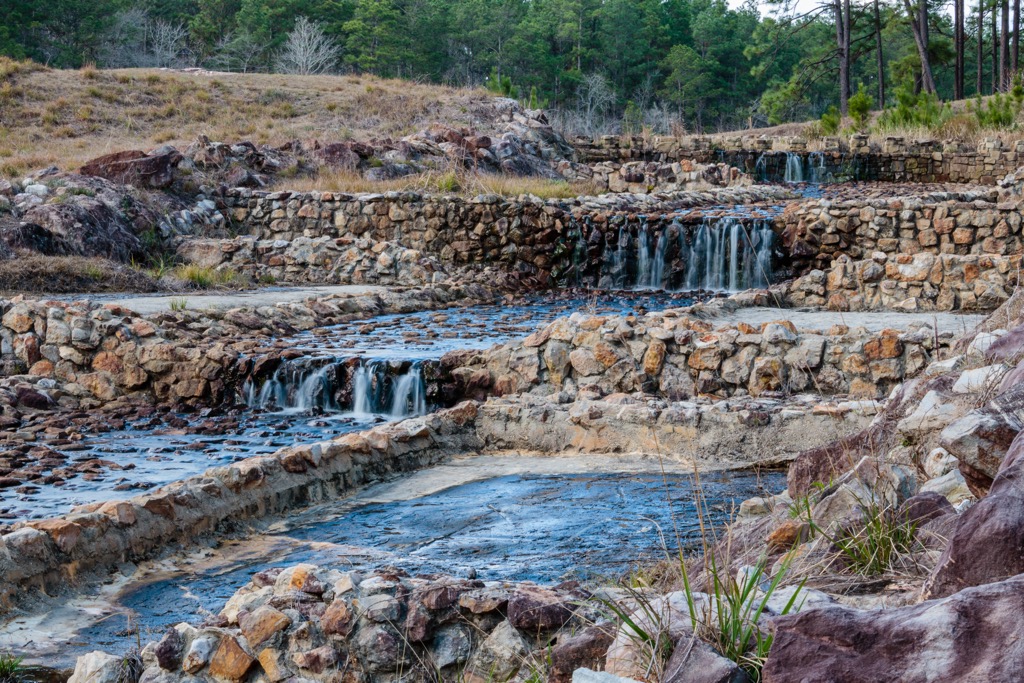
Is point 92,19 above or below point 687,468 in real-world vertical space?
above

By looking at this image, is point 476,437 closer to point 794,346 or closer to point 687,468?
point 687,468

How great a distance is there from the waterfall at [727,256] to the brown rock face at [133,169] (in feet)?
28.5

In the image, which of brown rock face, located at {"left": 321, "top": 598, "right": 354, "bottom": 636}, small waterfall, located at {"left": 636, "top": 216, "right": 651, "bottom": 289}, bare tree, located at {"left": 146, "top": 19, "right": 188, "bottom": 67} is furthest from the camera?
bare tree, located at {"left": 146, "top": 19, "right": 188, "bottom": 67}

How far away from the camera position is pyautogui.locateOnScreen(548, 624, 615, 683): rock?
8.14 feet

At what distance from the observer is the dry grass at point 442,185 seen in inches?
682

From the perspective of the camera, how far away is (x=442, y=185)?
57.3 feet

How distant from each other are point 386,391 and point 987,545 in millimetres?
7164

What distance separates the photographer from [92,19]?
133ft

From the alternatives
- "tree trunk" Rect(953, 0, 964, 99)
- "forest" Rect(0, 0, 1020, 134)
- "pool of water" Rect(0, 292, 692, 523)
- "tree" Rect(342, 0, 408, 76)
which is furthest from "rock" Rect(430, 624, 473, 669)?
"tree" Rect(342, 0, 408, 76)

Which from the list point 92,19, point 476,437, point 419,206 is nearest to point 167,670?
point 476,437

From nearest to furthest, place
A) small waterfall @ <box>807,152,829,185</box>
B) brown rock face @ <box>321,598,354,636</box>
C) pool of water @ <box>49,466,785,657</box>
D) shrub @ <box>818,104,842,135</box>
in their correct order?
brown rock face @ <box>321,598,354,636</box>, pool of water @ <box>49,466,785,657</box>, small waterfall @ <box>807,152,829,185</box>, shrub @ <box>818,104,842,135</box>

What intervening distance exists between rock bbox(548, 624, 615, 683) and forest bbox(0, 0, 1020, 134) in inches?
1233

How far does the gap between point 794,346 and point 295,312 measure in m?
6.31

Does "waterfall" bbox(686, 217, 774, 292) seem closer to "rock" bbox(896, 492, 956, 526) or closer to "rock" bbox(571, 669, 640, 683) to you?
"rock" bbox(896, 492, 956, 526)
